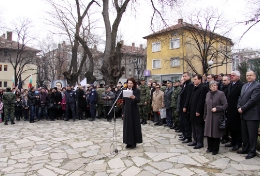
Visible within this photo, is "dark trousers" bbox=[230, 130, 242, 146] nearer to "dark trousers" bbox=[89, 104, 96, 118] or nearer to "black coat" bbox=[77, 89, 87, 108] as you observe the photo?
"dark trousers" bbox=[89, 104, 96, 118]

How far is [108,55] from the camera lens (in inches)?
619

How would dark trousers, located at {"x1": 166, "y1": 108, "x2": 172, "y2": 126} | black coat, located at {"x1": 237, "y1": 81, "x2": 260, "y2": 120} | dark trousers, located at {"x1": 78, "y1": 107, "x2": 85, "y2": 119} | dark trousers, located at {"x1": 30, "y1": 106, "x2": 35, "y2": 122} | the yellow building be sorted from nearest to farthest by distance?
black coat, located at {"x1": 237, "y1": 81, "x2": 260, "y2": 120} < dark trousers, located at {"x1": 166, "y1": 108, "x2": 172, "y2": 126} < dark trousers, located at {"x1": 30, "y1": 106, "x2": 35, "y2": 122} < dark trousers, located at {"x1": 78, "y1": 107, "x2": 85, "y2": 119} < the yellow building

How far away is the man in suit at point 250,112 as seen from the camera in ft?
17.7

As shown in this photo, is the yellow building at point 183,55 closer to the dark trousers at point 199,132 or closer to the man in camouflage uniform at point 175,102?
the man in camouflage uniform at point 175,102

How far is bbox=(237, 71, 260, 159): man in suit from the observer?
5383mm

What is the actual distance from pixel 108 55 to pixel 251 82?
1123 centimetres

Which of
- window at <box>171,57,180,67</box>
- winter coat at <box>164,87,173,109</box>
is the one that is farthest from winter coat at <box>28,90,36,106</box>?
window at <box>171,57,180,67</box>

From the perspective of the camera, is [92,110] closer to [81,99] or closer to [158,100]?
[81,99]

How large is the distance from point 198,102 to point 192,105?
22 cm

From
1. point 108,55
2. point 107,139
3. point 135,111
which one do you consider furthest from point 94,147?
point 108,55

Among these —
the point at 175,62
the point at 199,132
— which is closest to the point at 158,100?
the point at 199,132

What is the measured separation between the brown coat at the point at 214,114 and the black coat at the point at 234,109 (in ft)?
1.95

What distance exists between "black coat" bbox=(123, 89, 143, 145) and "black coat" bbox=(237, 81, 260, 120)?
2743 mm

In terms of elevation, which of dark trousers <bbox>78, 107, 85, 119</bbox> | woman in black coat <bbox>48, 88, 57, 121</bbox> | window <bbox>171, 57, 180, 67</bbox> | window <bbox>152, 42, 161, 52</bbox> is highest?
window <bbox>152, 42, 161, 52</bbox>
